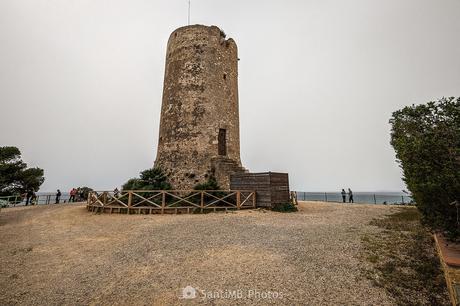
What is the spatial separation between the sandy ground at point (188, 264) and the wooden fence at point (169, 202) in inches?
107

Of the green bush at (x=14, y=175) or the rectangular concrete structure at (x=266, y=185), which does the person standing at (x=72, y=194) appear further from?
the rectangular concrete structure at (x=266, y=185)

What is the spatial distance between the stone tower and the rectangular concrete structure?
88 centimetres

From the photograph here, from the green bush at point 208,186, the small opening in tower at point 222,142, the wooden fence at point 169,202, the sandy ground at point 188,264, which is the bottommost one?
the sandy ground at point 188,264

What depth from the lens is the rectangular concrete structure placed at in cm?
1270

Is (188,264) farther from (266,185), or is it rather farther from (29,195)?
(29,195)

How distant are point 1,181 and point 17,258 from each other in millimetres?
21330

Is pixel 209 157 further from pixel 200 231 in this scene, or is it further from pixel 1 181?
pixel 1 181

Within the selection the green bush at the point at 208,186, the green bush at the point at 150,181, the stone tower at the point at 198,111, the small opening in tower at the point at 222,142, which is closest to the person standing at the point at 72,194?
the green bush at the point at 150,181

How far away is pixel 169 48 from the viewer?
17672 mm

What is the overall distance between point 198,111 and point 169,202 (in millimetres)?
6127

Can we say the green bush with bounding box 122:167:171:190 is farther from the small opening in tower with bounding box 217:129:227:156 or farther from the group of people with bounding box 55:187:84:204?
the group of people with bounding box 55:187:84:204

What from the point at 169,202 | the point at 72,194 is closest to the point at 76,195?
the point at 72,194

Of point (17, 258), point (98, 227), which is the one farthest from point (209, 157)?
point (17, 258)

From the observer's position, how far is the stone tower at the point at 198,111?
14.8 m
